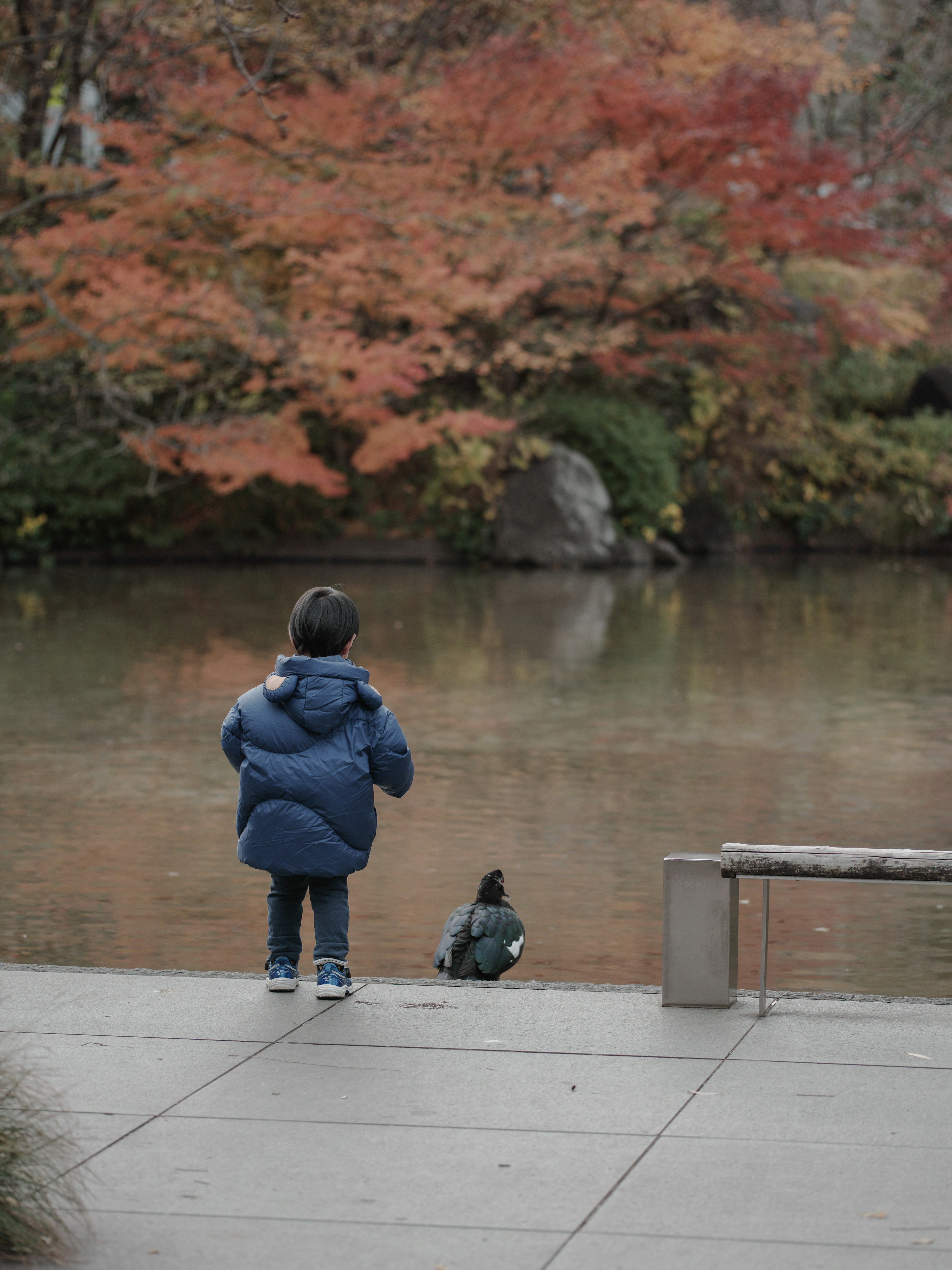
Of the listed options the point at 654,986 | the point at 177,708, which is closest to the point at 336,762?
the point at 654,986

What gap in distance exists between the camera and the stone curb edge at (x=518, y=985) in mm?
5113

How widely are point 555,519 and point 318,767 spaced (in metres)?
23.2

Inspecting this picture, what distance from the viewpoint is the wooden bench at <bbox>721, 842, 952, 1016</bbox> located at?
4.84m

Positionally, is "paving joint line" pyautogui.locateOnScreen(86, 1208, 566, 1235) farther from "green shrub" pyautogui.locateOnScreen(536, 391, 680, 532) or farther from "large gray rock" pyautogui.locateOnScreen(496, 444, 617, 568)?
"green shrub" pyautogui.locateOnScreen(536, 391, 680, 532)

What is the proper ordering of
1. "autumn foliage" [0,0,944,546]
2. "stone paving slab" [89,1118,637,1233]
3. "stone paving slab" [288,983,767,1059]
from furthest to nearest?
"autumn foliage" [0,0,944,546], "stone paving slab" [288,983,767,1059], "stone paving slab" [89,1118,637,1233]

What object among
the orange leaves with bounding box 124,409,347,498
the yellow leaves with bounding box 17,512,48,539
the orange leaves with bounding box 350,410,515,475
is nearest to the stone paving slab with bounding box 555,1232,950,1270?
the orange leaves with bounding box 124,409,347,498

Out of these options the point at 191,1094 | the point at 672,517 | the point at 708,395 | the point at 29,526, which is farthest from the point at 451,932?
the point at 708,395

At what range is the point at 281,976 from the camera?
5.16 m

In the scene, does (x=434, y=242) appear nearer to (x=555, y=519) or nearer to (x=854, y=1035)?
(x=555, y=519)

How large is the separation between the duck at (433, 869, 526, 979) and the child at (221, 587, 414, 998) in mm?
521

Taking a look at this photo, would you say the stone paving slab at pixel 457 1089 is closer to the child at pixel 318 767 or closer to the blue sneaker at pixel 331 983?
the blue sneaker at pixel 331 983

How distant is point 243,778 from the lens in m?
5.12

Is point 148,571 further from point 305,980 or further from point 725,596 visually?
point 305,980

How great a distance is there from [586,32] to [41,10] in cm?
851
